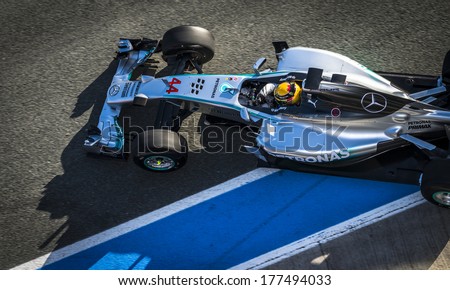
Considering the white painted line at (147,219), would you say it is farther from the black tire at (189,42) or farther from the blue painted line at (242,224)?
the black tire at (189,42)

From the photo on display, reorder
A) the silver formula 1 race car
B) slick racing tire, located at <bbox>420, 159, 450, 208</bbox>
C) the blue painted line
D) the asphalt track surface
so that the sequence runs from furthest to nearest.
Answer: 1. the blue painted line
2. the asphalt track surface
3. the silver formula 1 race car
4. slick racing tire, located at <bbox>420, 159, 450, 208</bbox>

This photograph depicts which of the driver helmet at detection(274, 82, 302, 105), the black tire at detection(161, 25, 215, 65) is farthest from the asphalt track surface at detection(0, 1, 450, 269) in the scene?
the driver helmet at detection(274, 82, 302, 105)

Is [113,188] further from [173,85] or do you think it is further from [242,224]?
[242,224]

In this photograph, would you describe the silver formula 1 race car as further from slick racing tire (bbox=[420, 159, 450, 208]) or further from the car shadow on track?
the car shadow on track

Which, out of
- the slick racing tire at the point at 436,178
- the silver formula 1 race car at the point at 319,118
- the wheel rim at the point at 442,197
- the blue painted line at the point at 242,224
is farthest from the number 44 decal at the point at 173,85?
the wheel rim at the point at 442,197

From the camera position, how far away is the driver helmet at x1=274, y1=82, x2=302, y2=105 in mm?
8734

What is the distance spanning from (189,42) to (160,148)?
1.97m

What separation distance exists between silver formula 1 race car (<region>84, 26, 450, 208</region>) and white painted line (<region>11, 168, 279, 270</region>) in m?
0.42

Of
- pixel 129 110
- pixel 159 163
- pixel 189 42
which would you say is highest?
pixel 189 42

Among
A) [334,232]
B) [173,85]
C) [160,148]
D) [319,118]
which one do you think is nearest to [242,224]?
[334,232]

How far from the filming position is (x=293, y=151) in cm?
888

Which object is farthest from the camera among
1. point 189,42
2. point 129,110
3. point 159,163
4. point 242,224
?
point 129,110

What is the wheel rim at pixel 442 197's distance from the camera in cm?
832

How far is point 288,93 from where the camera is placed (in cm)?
873
